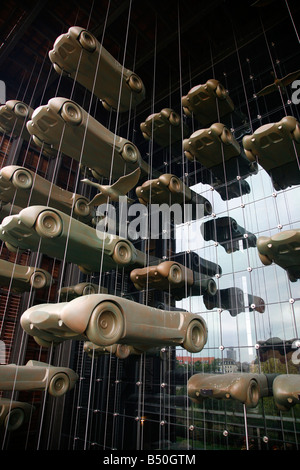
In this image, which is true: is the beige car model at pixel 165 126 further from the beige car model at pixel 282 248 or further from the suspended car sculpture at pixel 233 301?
the beige car model at pixel 282 248

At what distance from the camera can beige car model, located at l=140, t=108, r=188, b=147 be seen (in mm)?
5848

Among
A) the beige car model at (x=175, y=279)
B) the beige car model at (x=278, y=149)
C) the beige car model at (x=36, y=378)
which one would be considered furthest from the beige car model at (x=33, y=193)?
the beige car model at (x=278, y=149)

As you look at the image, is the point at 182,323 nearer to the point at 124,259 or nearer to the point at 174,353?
the point at 124,259

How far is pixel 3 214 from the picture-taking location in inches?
209

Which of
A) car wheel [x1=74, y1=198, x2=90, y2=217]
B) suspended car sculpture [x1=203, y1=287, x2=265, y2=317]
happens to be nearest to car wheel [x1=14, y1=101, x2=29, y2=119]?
car wheel [x1=74, y1=198, x2=90, y2=217]

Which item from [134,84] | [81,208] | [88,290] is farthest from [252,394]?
[134,84]

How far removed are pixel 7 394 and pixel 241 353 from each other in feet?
14.5

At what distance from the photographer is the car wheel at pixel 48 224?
3667 mm

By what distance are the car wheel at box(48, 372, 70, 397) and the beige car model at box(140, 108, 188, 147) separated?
4119mm

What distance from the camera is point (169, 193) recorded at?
511cm

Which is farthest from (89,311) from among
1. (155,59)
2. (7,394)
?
(155,59)

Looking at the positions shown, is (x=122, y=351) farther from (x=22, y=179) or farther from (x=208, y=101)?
(x=208, y=101)

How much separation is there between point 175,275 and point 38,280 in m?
2.18

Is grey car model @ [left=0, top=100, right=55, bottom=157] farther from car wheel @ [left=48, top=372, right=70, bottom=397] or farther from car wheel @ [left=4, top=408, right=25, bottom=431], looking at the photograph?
car wheel @ [left=4, top=408, right=25, bottom=431]
